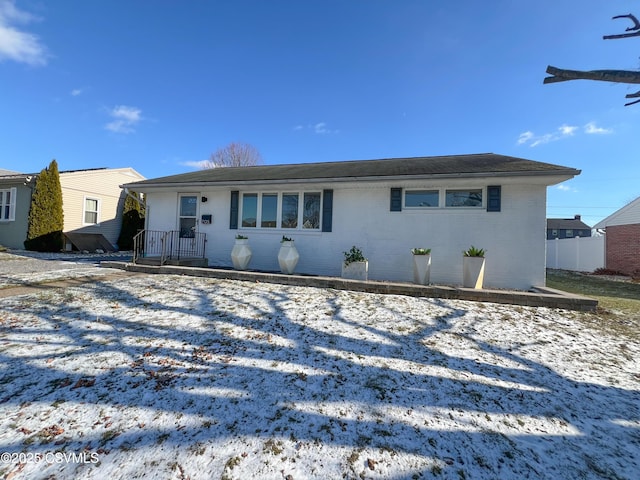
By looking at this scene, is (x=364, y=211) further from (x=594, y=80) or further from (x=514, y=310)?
(x=594, y=80)

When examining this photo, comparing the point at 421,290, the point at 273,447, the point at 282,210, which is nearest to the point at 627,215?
the point at 421,290

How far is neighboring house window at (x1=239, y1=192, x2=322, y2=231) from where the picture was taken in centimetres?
803

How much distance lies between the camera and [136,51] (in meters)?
10.6

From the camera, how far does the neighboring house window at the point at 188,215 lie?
30.2 ft

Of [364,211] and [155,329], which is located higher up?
[364,211]

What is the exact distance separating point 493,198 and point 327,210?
14.0 ft

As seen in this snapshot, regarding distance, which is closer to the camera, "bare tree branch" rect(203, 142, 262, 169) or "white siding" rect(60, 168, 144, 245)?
"white siding" rect(60, 168, 144, 245)

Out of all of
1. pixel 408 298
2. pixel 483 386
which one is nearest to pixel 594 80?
pixel 408 298

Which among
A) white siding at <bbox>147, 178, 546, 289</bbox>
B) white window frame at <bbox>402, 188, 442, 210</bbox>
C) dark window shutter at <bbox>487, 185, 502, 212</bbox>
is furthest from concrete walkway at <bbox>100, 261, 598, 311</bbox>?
white window frame at <bbox>402, 188, 442, 210</bbox>

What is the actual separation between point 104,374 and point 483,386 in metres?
3.50

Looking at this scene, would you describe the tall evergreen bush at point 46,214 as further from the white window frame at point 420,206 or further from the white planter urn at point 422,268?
the white planter urn at point 422,268

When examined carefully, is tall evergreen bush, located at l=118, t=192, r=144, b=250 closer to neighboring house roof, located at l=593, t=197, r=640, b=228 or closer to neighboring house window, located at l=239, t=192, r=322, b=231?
neighboring house window, located at l=239, t=192, r=322, b=231

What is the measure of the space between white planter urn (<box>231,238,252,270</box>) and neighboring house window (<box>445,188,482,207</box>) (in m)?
5.63

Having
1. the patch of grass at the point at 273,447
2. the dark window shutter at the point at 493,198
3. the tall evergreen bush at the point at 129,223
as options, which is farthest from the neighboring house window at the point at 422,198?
the tall evergreen bush at the point at 129,223
